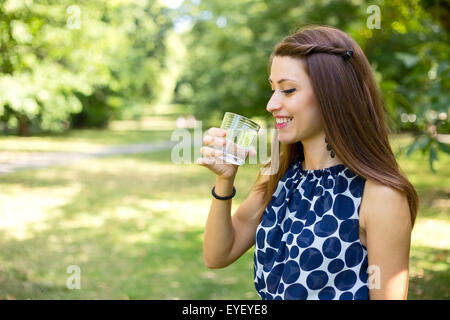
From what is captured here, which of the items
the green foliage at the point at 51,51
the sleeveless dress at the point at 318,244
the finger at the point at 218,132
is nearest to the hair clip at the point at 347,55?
the sleeveless dress at the point at 318,244

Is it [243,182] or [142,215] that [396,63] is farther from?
[142,215]

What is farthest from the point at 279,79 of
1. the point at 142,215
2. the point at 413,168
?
the point at 413,168

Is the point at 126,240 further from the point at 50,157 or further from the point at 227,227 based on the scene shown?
the point at 50,157

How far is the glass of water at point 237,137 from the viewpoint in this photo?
174 cm

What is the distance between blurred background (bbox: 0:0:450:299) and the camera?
4.86 m

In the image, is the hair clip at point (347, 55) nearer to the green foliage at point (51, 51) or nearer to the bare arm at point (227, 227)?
the bare arm at point (227, 227)

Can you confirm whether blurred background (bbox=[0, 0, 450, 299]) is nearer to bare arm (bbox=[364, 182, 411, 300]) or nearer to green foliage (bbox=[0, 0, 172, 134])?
green foliage (bbox=[0, 0, 172, 134])

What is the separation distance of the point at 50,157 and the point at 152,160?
362 cm

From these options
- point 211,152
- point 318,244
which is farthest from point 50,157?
point 318,244

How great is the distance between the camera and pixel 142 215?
891 centimetres

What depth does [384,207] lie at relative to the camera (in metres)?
1.57

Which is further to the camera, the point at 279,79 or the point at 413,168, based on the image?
the point at 413,168

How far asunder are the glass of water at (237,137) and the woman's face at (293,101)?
10cm
